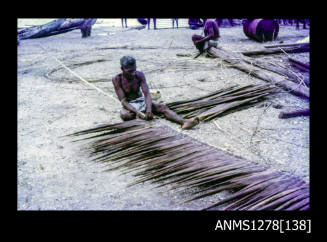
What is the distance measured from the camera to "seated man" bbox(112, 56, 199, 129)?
11.2 feet

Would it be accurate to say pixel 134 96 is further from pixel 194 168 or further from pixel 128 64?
pixel 194 168

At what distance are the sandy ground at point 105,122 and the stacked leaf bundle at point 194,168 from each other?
4.2 inches

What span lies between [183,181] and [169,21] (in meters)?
14.5

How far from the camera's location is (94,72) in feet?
19.9

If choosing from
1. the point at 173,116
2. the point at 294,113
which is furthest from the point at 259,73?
the point at 173,116

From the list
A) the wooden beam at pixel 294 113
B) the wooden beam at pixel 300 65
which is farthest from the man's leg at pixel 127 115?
the wooden beam at pixel 300 65

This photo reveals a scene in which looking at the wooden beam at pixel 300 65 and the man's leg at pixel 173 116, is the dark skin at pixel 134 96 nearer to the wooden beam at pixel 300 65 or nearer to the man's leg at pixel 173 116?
the man's leg at pixel 173 116

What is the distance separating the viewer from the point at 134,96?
389cm

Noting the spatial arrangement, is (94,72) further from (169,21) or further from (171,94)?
(169,21)

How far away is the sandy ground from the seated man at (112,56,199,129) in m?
0.12

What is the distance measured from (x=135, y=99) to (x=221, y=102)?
115 cm

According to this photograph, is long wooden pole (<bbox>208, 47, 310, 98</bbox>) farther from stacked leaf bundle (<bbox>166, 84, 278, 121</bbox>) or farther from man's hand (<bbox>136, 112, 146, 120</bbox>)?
man's hand (<bbox>136, 112, 146, 120</bbox>)

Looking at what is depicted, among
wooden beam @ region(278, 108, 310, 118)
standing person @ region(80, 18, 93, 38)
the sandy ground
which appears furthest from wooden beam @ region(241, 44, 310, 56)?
standing person @ region(80, 18, 93, 38)

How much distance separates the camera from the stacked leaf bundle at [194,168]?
2.05 metres
